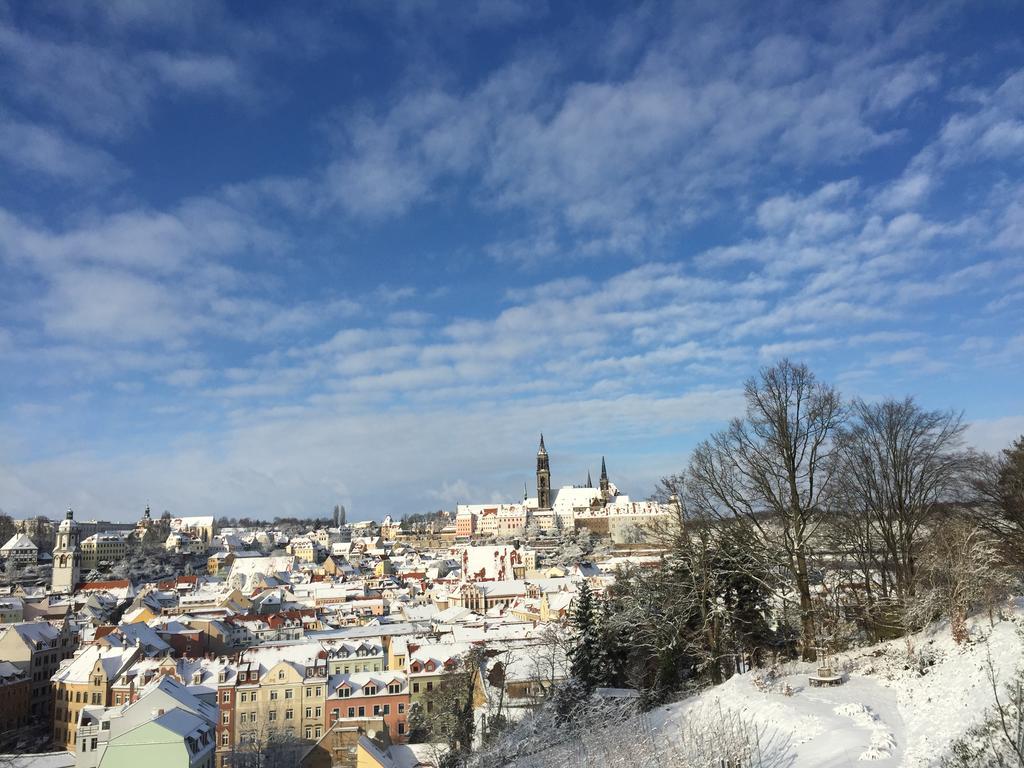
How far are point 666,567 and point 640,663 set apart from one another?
145 inches

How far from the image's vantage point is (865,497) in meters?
22.2

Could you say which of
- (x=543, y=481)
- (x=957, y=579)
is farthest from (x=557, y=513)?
(x=957, y=579)

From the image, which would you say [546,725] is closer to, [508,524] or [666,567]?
[666,567]

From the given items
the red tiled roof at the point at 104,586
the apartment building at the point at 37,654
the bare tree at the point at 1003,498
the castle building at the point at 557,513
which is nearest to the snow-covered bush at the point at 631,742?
the bare tree at the point at 1003,498

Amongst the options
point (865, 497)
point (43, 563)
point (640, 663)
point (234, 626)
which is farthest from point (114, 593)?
point (865, 497)

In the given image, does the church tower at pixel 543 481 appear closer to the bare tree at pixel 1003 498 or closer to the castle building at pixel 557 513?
the castle building at pixel 557 513

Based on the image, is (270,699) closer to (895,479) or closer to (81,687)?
(81,687)

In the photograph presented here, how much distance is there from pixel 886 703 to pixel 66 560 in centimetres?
12244

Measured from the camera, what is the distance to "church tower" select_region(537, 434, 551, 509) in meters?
177

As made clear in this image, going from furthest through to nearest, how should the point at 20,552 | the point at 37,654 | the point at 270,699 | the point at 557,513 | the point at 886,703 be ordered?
the point at 557,513
the point at 20,552
the point at 37,654
the point at 270,699
the point at 886,703

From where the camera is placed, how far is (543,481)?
584ft

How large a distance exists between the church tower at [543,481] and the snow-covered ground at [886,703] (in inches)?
6329

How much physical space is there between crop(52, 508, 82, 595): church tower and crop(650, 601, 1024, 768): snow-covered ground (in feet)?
381

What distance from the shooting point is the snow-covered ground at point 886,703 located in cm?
1134
